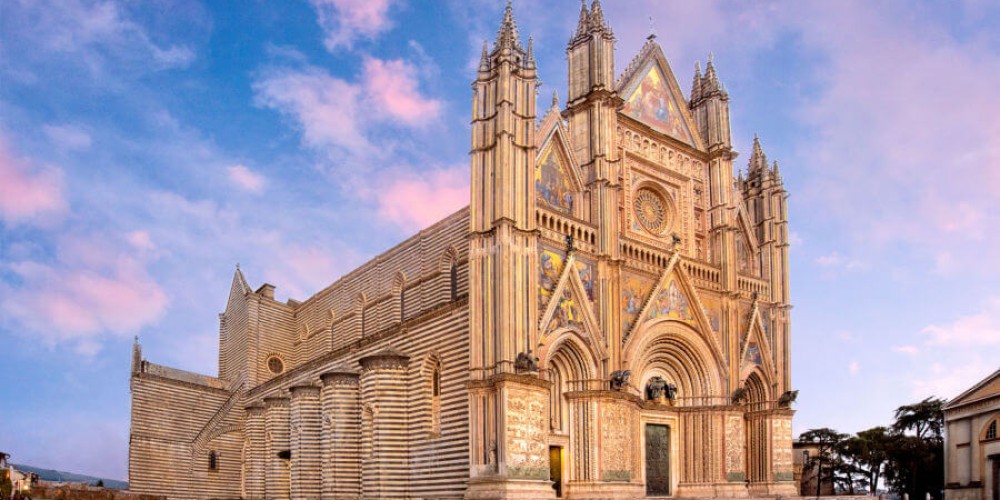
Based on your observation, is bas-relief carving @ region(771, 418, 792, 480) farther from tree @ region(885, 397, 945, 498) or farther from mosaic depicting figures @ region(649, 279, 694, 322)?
tree @ region(885, 397, 945, 498)

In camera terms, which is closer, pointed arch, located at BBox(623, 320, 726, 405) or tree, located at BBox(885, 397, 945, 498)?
pointed arch, located at BBox(623, 320, 726, 405)

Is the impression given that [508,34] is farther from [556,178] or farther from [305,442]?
[305,442]

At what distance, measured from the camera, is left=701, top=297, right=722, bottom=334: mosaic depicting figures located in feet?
110

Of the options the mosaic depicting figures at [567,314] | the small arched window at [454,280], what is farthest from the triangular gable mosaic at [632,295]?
the small arched window at [454,280]

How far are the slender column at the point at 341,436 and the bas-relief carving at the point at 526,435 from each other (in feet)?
29.6

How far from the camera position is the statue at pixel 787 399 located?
3482 cm

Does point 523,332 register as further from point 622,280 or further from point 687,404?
point 687,404

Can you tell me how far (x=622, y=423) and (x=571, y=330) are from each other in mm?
3733

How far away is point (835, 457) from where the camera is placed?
156ft

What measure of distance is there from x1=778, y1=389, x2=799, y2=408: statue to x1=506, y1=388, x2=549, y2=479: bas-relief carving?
13.3 m

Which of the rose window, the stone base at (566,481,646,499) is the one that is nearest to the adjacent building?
the rose window

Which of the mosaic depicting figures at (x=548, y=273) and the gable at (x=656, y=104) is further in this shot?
the gable at (x=656, y=104)

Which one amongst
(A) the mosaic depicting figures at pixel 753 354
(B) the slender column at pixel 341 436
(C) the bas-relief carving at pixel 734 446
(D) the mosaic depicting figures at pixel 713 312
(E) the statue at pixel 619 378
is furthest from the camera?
(A) the mosaic depicting figures at pixel 753 354

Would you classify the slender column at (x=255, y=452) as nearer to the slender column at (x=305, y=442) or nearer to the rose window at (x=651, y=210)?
the slender column at (x=305, y=442)
